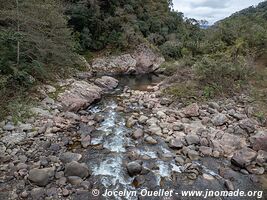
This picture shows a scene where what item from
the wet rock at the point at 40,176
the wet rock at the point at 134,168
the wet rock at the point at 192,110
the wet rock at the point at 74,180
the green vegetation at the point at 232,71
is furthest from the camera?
the green vegetation at the point at 232,71

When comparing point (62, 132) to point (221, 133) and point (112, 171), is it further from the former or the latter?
point (221, 133)

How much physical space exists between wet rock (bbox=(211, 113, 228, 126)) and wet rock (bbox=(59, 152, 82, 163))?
4724 millimetres

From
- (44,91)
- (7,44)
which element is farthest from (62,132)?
(7,44)

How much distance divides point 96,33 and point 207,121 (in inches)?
578

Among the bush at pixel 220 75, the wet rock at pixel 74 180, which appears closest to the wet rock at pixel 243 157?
the wet rock at pixel 74 180

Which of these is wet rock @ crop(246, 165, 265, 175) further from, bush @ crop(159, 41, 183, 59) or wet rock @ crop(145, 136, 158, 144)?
bush @ crop(159, 41, 183, 59)

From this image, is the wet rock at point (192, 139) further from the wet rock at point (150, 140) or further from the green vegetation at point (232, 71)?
the green vegetation at point (232, 71)

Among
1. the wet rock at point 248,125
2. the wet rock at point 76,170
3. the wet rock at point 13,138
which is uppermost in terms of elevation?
the wet rock at point 248,125

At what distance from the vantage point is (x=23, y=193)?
17.5 feet

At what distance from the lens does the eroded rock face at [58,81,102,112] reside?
10.2 meters

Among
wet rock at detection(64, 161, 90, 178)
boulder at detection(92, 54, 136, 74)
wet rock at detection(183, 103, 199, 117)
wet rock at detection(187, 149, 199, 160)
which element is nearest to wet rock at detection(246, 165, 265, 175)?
wet rock at detection(187, 149, 199, 160)

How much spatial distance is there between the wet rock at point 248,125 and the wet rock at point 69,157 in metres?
5.27

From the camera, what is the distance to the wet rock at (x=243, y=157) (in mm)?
6658

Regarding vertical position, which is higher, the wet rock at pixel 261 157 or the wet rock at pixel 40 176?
the wet rock at pixel 261 157
